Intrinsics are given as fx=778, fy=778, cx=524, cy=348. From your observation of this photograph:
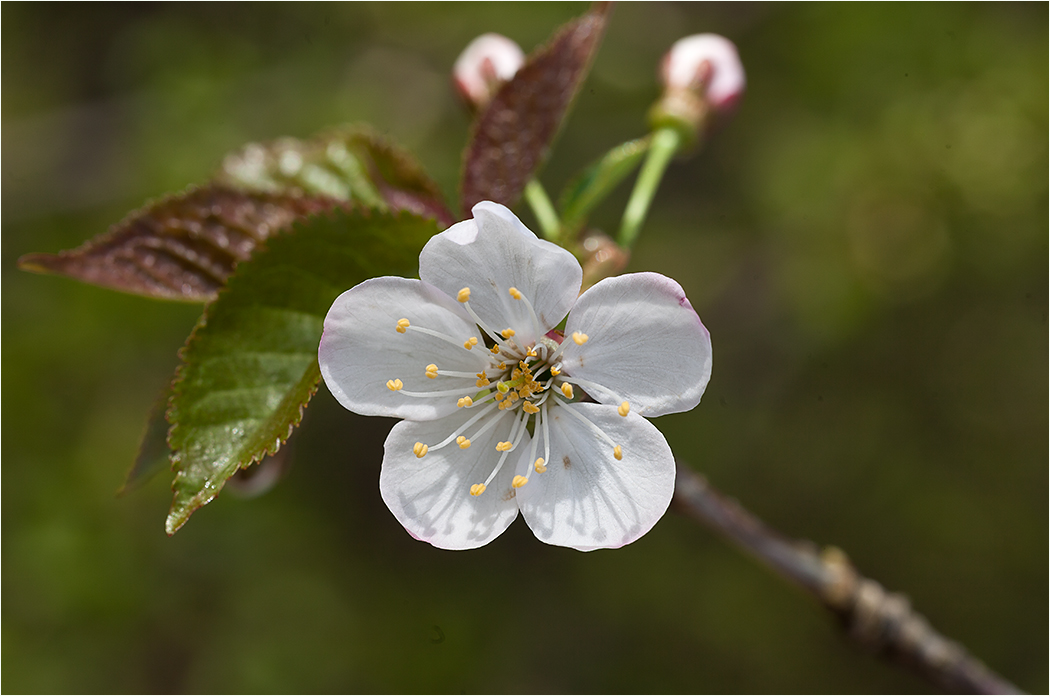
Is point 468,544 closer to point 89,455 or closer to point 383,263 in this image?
point 383,263

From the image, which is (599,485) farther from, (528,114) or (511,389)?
(528,114)

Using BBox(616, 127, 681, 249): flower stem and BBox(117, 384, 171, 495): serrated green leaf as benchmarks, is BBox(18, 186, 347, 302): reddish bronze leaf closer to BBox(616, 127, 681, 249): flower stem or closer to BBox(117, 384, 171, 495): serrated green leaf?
BBox(117, 384, 171, 495): serrated green leaf

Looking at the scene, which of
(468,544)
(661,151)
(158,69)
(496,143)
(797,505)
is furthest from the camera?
(797,505)

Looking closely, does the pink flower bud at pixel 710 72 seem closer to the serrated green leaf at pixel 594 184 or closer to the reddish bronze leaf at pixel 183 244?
the serrated green leaf at pixel 594 184

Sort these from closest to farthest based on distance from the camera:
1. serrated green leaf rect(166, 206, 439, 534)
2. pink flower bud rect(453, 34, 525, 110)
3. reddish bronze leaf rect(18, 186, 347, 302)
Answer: serrated green leaf rect(166, 206, 439, 534)
reddish bronze leaf rect(18, 186, 347, 302)
pink flower bud rect(453, 34, 525, 110)

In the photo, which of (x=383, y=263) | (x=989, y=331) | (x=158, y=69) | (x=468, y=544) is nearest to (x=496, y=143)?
(x=383, y=263)

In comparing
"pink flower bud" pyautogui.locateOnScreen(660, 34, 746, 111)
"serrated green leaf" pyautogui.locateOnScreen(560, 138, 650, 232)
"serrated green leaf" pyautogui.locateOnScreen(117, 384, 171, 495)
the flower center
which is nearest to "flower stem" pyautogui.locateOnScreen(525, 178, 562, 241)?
"serrated green leaf" pyautogui.locateOnScreen(560, 138, 650, 232)

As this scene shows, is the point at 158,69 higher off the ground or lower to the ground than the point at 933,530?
higher
